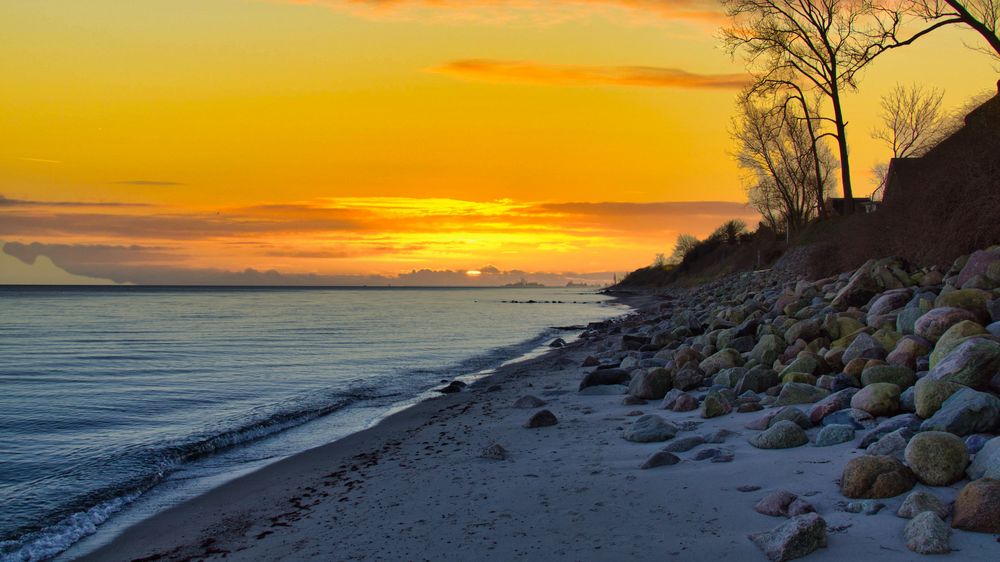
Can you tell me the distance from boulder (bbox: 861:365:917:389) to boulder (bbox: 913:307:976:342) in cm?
103

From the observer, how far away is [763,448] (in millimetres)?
5855

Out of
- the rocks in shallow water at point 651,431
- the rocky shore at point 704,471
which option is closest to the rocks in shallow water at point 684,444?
the rocky shore at point 704,471

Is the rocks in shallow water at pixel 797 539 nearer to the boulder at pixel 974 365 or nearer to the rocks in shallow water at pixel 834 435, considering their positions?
the rocks in shallow water at pixel 834 435

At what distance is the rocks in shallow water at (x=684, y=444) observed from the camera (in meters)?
6.30

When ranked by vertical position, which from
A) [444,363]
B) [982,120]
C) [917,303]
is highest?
[982,120]

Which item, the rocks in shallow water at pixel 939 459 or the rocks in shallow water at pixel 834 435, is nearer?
the rocks in shallow water at pixel 939 459

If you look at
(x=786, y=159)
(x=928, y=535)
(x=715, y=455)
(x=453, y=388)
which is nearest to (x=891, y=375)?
(x=715, y=455)

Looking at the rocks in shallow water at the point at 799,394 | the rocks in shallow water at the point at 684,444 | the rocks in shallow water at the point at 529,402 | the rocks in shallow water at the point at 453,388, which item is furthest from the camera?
the rocks in shallow water at the point at 453,388

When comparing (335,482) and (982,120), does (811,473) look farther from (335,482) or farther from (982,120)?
(982,120)

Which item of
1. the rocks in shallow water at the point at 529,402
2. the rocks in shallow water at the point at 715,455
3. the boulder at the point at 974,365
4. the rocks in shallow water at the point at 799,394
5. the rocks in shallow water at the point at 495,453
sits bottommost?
the rocks in shallow water at the point at 529,402

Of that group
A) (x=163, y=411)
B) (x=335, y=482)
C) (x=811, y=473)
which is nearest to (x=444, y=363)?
(x=163, y=411)

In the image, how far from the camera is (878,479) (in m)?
4.41

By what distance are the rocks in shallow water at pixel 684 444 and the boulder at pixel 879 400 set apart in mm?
1339

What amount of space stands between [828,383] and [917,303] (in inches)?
99.7
